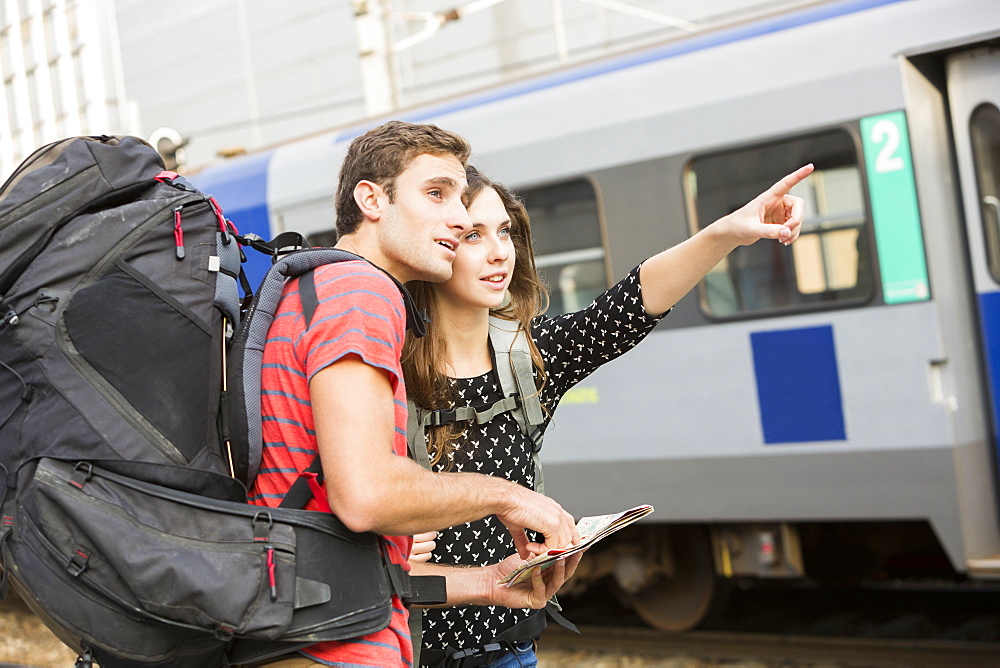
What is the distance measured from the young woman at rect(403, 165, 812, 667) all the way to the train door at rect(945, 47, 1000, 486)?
3124 mm

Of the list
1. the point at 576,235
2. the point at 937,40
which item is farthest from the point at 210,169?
the point at 937,40

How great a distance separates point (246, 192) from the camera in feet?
26.1

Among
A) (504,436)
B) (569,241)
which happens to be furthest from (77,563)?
(569,241)

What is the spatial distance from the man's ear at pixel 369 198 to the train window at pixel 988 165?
4.03 meters

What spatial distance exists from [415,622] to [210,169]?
6.92 meters

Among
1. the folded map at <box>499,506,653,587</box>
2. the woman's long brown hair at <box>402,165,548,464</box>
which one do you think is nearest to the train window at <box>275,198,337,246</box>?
the woman's long brown hair at <box>402,165,548,464</box>

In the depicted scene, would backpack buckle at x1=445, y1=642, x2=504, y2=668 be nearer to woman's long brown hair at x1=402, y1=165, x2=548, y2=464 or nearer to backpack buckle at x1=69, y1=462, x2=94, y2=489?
woman's long brown hair at x1=402, y1=165, x2=548, y2=464

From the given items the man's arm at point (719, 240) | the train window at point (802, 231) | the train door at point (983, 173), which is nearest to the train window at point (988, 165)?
the train door at point (983, 173)

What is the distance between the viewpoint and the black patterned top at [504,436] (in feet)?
8.06

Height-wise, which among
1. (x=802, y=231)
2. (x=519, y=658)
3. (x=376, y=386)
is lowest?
(x=519, y=658)

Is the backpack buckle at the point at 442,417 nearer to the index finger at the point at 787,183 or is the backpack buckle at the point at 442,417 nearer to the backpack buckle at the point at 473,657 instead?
the backpack buckle at the point at 473,657

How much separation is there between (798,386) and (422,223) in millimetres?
3761

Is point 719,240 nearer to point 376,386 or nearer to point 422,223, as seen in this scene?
point 422,223

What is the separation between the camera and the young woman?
96.8 inches
